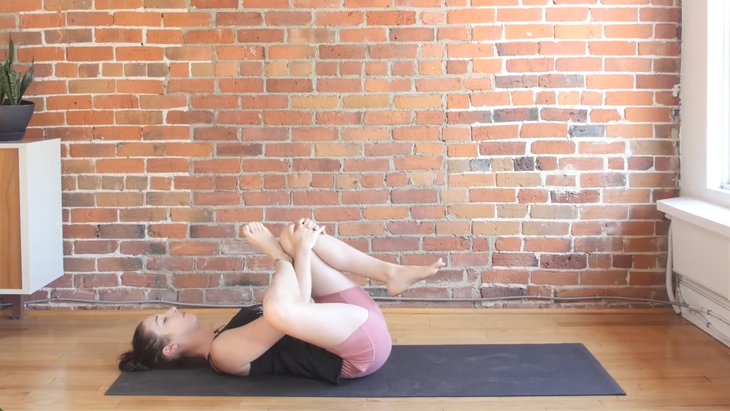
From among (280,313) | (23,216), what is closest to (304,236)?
(280,313)

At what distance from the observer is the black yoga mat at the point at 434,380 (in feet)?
9.69

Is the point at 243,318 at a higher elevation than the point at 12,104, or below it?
below

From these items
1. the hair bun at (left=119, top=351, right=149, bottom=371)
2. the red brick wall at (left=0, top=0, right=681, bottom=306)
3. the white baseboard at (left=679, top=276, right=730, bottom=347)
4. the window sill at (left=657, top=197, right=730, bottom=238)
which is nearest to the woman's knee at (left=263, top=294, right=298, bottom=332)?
the hair bun at (left=119, top=351, right=149, bottom=371)

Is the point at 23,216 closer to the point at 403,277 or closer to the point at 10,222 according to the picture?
the point at 10,222

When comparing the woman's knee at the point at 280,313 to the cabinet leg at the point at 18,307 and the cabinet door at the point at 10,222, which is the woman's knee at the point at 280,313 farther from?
the cabinet leg at the point at 18,307

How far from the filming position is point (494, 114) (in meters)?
3.97

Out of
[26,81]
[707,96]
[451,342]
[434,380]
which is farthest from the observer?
[26,81]

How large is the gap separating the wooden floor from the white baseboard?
0.05 metres

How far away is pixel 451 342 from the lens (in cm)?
354

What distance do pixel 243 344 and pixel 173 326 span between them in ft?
0.97

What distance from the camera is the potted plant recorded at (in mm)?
3680

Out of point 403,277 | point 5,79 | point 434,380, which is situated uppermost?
point 5,79

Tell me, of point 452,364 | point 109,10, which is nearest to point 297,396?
point 452,364

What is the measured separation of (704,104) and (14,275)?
10.8 feet
